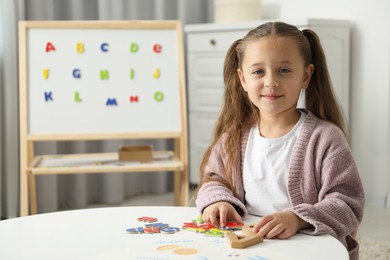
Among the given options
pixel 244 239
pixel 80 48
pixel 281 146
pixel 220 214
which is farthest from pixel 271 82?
pixel 80 48

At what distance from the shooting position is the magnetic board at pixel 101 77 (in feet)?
8.93

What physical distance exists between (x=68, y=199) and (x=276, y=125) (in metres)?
2.19

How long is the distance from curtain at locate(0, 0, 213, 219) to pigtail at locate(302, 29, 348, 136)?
1.93 metres

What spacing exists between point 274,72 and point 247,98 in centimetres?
23

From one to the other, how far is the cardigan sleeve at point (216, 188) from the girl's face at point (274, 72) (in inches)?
6.4

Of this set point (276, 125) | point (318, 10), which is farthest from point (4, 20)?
point (276, 125)

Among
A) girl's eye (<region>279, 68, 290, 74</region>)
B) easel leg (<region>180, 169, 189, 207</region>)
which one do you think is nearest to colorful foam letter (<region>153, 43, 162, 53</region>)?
easel leg (<region>180, 169, 189, 207</region>)

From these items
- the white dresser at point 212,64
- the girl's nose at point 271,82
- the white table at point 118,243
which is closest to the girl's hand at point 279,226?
the white table at point 118,243

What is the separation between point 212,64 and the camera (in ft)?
11.1

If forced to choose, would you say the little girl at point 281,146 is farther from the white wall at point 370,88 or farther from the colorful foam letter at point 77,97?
the white wall at point 370,88

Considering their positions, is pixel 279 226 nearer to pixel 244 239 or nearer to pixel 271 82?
pixel 244 239

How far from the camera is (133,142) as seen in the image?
3.61 metres

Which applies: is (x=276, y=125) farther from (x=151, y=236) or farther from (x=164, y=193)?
(x=164, y=193)

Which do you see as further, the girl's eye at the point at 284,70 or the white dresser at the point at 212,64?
the white dresser at the point at 212,64
